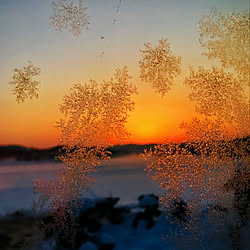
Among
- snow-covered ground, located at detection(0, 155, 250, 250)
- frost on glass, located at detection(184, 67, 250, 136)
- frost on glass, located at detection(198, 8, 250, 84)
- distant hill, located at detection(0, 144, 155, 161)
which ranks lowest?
snow-covered ground, located at detection(0, 155, 250, 250)

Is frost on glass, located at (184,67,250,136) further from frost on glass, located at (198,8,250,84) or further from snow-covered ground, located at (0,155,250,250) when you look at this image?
snow-covered ground, located at (0,155,250,250)

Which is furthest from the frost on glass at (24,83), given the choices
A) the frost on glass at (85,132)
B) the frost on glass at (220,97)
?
the frost on glass at (220,97)

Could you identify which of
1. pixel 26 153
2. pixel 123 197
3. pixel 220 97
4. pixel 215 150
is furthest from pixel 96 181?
pixel 220 97

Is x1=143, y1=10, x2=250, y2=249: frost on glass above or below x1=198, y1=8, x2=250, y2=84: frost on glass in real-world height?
below

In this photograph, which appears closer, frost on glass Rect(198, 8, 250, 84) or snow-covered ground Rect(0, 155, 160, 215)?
snow-covered ground Rect(0, 155, 160, 215)

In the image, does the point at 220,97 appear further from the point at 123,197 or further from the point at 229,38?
the point at 123,197

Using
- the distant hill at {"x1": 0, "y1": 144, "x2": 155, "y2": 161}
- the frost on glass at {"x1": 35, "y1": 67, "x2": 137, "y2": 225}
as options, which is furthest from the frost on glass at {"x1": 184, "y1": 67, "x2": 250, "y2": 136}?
the distant hill at {"x1": 0, "y1": 144, "x2": 155, "y2": 161}

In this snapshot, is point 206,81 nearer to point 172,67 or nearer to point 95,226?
point 172,67
